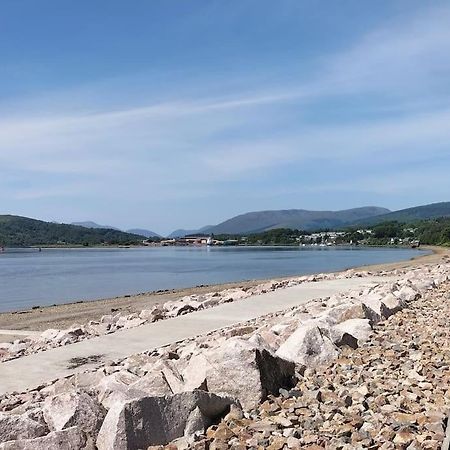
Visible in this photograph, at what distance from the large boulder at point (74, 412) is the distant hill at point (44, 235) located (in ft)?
538

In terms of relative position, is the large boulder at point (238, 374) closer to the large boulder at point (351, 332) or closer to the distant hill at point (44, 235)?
the large boulder at point (351, 332)

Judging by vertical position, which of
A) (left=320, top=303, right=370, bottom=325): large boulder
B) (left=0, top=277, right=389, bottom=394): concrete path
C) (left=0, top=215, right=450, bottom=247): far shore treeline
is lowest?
(left=0, top=277, right=389, bottom=394): concrete path

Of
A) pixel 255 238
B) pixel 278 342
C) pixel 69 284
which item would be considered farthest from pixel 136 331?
pixel 255 238

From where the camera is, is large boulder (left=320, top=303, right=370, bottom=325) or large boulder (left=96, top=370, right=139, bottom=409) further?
large boulder (left=320, top=303, right=370, bottom=325)

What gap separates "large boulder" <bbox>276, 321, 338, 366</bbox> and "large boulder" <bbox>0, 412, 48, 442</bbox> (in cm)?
256

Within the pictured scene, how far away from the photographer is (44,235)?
6969 inches

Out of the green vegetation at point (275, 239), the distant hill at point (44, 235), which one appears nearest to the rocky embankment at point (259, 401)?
the distant hill at point (44, 235)

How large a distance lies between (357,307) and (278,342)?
6.24 ft

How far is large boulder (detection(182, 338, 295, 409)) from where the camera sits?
199 inches

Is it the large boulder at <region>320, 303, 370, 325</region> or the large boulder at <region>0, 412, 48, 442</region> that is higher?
the large boulder at <region>320, 303, 370, 325</region>

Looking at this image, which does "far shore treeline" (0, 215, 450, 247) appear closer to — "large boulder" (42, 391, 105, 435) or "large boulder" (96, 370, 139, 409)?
"large boulder" (96, 370, 139, 409)

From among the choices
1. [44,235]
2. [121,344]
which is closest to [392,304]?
[121,344]

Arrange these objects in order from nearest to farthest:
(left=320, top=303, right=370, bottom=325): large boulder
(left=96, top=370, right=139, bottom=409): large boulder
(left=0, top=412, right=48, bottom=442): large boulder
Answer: (left=0, top=412, right=48, bottom=442): large boulder
(left=96, top=370, right=139, bottom=409): large boulder
(left=320, top=303, right=370, bottom=325): large boulder

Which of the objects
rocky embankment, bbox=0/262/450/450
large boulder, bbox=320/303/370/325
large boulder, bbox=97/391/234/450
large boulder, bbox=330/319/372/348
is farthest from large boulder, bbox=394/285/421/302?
large boulder, bbox=97/391/234/450
